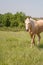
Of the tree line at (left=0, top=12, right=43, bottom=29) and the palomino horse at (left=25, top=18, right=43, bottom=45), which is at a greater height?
the palomino horse at (left=25, top=18, right=43, bottom=45)

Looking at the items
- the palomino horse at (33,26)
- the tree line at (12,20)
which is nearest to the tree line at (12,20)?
the tree line at (12,20)

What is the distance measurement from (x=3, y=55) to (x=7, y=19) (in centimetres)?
6080

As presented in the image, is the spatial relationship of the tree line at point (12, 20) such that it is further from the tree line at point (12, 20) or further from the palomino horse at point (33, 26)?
the palomino horse at point (33, 26)

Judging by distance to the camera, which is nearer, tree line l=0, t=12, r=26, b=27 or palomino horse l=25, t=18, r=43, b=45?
palomino horse l=25, t=18, r=43, b=45

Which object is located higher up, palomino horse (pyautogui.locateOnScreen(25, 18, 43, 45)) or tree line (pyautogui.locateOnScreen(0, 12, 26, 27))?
palomino horse (pyautogui.locateOnScreen(25, 18, 43, 45))

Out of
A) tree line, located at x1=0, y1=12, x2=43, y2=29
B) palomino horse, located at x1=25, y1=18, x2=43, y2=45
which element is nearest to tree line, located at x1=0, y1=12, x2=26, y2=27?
tree line, located at x1=0, y1=12, x2=43, y2=29

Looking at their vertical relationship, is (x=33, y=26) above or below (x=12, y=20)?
above

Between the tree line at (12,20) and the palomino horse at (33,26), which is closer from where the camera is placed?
the palomino horse at (33,26)

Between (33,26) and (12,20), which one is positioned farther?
(12,20)

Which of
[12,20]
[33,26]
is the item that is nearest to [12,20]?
[12,20]

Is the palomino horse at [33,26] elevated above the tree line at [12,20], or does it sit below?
above

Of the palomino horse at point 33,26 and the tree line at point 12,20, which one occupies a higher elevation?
the palomino horse at point 33,26

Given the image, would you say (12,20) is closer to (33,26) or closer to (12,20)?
(12,20)

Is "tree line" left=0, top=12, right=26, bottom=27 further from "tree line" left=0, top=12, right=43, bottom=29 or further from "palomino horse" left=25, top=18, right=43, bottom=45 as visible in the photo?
"palomino horse" left=25, top=18, right=43, bottom=45
